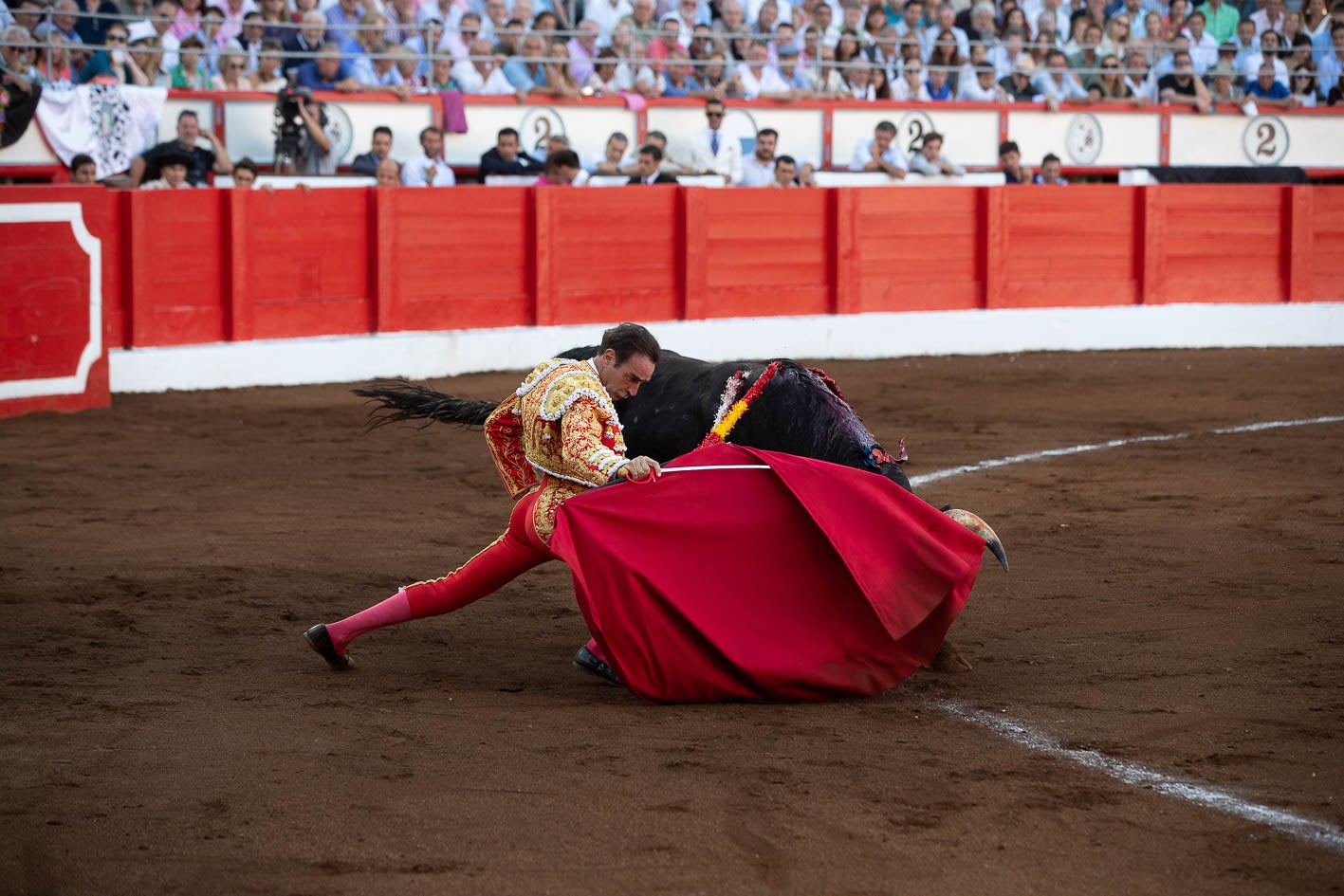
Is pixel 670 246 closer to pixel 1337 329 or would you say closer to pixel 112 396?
pixel 112 396

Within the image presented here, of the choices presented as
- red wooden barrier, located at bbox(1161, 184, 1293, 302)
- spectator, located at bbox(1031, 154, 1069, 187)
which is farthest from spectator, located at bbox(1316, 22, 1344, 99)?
spectator, located at bbox(1031, 154, 1069, 187)

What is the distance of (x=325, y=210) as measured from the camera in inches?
407

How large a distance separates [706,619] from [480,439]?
445 centimetres

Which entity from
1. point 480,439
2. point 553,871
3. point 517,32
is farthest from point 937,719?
point 517,32

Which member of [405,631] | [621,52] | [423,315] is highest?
[621,52]

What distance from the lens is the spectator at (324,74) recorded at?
11938mm

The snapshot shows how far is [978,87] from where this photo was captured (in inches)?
600

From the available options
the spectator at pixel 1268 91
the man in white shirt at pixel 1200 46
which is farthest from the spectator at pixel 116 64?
the spectator at pixel 1268 91

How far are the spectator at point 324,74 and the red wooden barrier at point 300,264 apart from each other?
1895mm

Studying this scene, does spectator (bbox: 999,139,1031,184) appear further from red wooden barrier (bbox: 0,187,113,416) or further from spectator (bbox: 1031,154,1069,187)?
red wooden barrier (bbox: 0,187,113,416)

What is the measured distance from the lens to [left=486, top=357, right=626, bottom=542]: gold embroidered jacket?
3.96m

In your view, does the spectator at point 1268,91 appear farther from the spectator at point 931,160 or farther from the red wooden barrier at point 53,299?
the red wooden barrier at point 53,299

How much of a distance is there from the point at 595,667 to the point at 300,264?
6481mm

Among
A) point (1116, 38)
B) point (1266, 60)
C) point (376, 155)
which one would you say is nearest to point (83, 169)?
point (376, 155)
